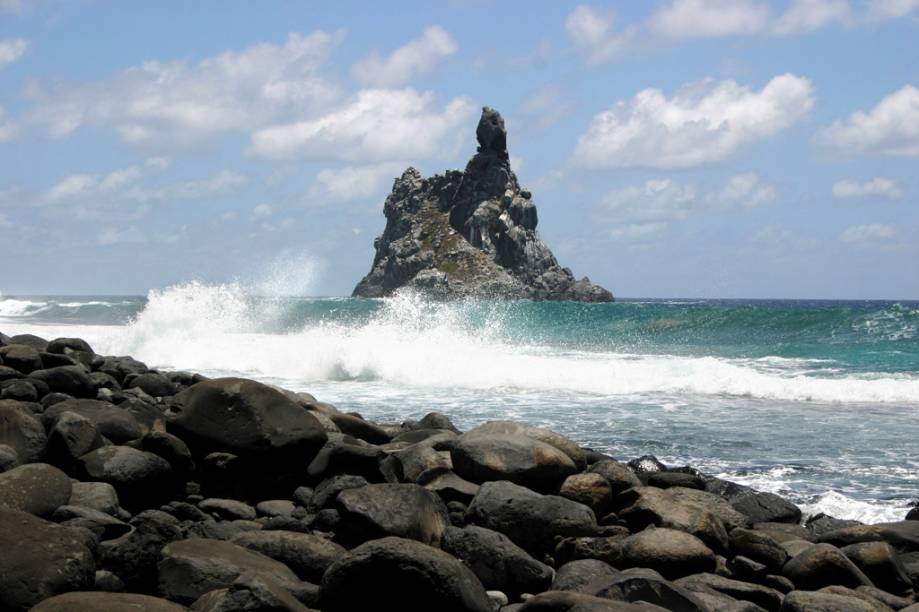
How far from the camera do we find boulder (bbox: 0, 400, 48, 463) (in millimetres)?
6344

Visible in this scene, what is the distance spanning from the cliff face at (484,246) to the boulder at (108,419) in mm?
86161

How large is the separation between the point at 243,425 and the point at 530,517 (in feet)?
7.56

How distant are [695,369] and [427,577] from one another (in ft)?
55.0

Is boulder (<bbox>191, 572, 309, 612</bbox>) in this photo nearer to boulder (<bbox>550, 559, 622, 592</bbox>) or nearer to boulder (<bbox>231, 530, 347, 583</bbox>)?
boulder (<bbox>231, 530, 347, 583</bbox>)

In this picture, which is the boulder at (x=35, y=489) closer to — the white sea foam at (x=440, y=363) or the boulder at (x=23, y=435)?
the boulder at (x=23, y=435)

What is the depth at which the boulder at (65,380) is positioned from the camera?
29.7 feet

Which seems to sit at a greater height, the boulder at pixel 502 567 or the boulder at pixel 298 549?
the boulder at pixel 298 549

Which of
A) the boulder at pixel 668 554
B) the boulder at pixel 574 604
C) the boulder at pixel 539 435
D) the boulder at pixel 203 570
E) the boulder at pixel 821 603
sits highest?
the boulder at pixel 539 435

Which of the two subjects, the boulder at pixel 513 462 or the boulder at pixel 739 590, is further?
the boulder at pixel 513 462

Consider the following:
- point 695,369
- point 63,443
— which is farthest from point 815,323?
point 63,443

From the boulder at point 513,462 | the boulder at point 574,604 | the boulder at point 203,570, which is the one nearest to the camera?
the boulder at point 574,604

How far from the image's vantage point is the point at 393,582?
167 inches

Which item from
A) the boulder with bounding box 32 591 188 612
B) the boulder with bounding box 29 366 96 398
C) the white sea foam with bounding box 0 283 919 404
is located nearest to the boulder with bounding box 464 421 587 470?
the boulder with bounding box 32 591 188 612

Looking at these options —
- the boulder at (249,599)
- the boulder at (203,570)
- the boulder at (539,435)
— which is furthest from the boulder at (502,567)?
the boulder at (539,435)
